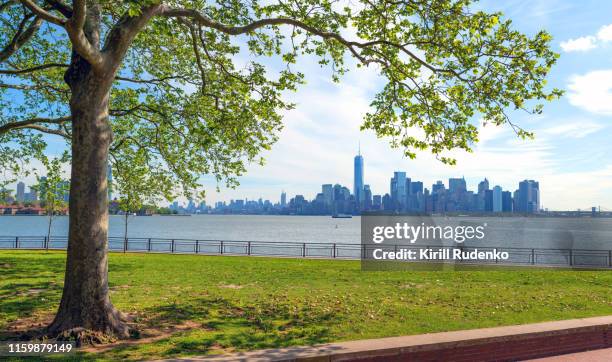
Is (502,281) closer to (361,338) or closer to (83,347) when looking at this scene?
(361,338)

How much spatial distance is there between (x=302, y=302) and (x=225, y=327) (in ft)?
10.2

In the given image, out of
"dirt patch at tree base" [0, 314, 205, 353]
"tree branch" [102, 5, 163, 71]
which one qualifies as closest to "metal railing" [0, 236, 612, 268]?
"dirt patch at tree base" [0, 314, 205, 353]

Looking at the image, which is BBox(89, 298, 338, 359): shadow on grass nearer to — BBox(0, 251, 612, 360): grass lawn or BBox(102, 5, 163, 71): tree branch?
BBox(0, 251, 612, 360): grass lawn

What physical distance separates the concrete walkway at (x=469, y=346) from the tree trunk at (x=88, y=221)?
322 centimetres

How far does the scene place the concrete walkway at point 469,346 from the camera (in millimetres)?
6723

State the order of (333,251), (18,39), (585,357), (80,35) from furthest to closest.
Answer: (333,251) → (18,39) → (80,35) → (585,357)

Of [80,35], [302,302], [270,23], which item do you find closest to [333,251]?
[302,302]

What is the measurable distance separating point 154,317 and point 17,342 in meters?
2.61

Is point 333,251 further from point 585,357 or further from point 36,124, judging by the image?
point 585,357

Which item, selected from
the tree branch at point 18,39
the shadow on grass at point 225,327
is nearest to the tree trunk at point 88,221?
→ the shadow on grass at point 225,327

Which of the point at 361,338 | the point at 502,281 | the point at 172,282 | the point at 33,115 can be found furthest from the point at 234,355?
the point at 33,115

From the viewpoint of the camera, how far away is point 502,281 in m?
16.1

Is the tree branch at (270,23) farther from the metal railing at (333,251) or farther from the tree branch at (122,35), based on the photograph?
the metal railing at (333,251)

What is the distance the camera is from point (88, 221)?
8.66 metres
